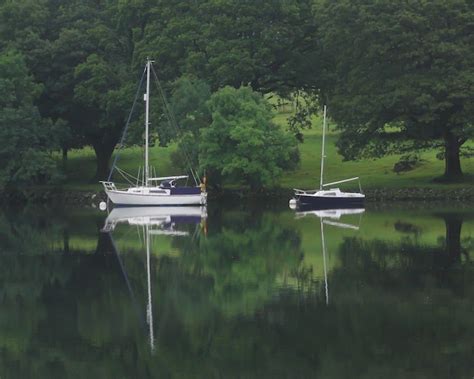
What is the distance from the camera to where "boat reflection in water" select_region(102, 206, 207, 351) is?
43.8 m

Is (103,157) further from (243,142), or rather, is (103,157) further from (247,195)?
(243,142)

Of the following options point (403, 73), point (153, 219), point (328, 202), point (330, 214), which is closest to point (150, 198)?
point (153, 219)

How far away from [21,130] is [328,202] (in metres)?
22.1

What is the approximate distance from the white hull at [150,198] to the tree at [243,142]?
2752 mm

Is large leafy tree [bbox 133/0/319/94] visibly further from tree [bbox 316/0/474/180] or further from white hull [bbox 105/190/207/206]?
white hull [bbox 105/190/207/206]

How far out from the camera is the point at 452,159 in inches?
2576

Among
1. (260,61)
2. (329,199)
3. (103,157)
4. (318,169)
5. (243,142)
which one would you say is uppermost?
(260,61)

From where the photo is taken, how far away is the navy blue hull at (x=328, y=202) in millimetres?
61812

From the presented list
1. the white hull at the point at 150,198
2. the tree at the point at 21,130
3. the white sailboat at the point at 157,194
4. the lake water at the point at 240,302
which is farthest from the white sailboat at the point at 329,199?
the tree at the point at 21,130

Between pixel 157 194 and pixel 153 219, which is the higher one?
pixel 157 194

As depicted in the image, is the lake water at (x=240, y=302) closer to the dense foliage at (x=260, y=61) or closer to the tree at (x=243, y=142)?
the tree at (x=243, y=142)

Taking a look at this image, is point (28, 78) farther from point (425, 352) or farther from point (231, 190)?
point (425, 352)

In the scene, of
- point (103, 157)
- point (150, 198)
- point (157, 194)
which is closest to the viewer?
point (157, 194)

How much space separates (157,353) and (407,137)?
159ft
